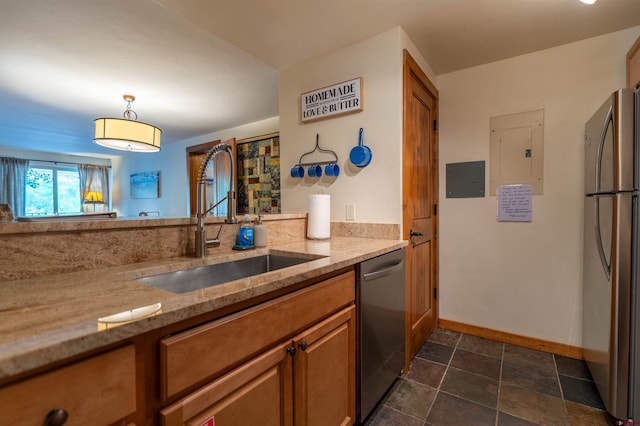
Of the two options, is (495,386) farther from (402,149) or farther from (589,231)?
(402,149)

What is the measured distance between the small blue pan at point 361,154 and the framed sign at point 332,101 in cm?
21

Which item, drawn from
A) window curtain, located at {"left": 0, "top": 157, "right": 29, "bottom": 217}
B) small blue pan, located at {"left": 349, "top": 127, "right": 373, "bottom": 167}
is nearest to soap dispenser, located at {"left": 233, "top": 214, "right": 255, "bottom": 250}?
small blue pan, located at {"left": 349, "top": 127, "right": 373, "bottom": 167}

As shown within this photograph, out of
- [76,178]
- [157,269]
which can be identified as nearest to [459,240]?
[157,269]

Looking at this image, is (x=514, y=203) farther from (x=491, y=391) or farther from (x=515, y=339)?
(x=491, y=391)

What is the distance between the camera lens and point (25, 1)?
159 cm

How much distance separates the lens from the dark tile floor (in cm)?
146

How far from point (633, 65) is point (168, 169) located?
5.77 metres

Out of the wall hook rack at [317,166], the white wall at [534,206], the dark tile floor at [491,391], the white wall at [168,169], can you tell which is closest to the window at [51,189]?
the white wall at [168,169]

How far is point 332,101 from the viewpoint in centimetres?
205

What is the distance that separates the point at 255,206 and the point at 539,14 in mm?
3135

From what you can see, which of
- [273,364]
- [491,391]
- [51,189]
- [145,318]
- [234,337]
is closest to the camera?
[145,318]

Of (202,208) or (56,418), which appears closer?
(56,418)

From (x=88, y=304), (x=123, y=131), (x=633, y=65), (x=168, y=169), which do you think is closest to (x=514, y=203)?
(x=633, y=65)

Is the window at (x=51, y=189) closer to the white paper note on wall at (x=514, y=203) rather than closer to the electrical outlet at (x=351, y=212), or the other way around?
the electrical outlet at (x=351, y=212)
